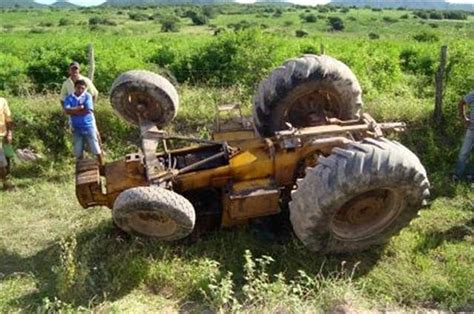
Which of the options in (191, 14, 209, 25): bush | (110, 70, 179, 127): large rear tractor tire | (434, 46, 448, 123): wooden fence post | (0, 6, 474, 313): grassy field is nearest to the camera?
(0, 6, 474, 313): grassy field

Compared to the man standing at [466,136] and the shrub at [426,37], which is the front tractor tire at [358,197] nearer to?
the man standing at [466,136]

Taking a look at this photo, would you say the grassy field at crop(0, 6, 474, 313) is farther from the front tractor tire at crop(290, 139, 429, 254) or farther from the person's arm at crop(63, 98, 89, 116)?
the person's arm at crop(63, 98, 89, 116)

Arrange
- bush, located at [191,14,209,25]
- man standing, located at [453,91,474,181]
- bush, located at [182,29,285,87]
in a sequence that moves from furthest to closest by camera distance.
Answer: bush, located at [191,14,209,25]
bush, located at [182,29,285,87]
man standing, located at [453,91,474,181]

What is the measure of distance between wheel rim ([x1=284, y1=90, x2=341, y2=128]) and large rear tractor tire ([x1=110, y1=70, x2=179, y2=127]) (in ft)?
4.25

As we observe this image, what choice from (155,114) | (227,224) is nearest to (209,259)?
(227,224)

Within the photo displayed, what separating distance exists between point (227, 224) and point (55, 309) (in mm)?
1761

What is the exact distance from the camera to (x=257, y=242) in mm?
5809

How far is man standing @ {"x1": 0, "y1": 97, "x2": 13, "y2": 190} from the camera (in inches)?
298

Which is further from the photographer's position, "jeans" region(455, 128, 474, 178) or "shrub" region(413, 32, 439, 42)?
"shrub" region(413, 32, 439, 42)

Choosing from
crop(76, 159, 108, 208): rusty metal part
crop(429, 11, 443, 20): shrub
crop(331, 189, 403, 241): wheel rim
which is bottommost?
crop(429, 11, 443, 20): shrub

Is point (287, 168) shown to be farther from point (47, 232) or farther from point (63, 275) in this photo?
point (47, 232)

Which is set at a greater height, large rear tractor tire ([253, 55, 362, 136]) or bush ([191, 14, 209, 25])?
large rear tractor tire ([253, 55, 362, 136])

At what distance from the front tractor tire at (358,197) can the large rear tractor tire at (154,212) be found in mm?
972

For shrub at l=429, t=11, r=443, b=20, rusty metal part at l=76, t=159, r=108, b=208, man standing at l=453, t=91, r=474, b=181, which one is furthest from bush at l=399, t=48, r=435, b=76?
shrub at l=429, t=11, r=443, b=20
